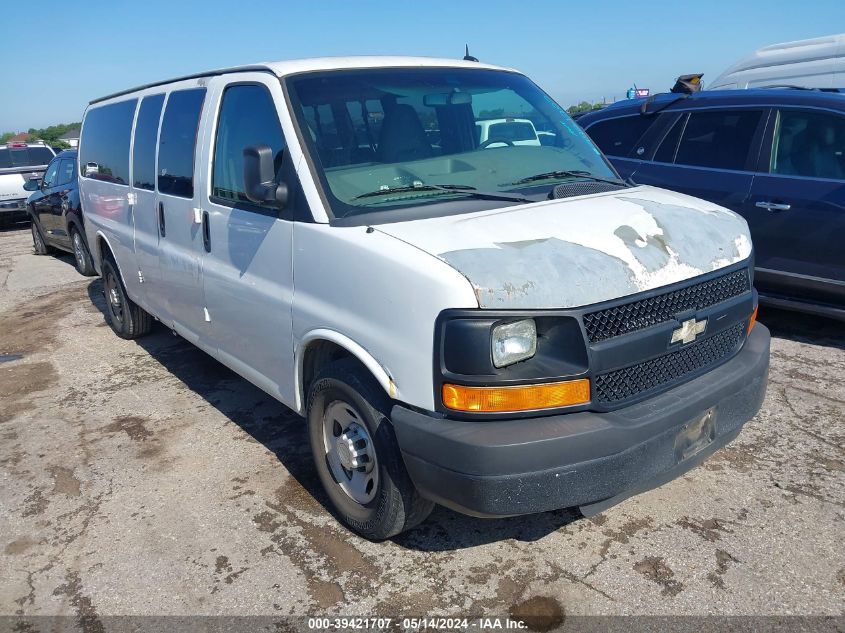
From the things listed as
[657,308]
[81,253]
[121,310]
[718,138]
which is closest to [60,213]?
[81,253]

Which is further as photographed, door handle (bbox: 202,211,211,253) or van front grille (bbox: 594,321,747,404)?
door handle (bbox: 202,211,211,253)

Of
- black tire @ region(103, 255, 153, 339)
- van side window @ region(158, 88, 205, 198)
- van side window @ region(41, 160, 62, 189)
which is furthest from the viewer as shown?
van side window @ region(41, 160, 62, 189)

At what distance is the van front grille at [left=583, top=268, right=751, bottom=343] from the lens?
273cm

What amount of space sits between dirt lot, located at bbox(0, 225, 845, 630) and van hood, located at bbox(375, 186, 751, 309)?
1.19m

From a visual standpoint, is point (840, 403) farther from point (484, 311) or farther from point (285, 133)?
point (285, 133)

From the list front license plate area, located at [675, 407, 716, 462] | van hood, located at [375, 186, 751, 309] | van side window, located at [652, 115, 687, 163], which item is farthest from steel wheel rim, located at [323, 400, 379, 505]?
van side window, located at [652, 115, 687, 163]

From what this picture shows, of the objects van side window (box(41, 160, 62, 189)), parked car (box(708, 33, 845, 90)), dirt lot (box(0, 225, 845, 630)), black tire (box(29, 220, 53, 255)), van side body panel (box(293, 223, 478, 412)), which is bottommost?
dirt lot (box(0, 225, 845, 630))

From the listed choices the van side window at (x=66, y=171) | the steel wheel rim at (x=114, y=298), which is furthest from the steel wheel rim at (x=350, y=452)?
the van side window at (x=66, y=171)

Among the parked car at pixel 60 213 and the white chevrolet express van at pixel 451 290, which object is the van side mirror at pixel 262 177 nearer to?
the white chevrolet express van at pixel 451 290

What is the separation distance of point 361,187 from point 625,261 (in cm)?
123

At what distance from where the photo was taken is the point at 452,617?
2.86 meters

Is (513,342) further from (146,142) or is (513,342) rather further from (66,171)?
(66,171)

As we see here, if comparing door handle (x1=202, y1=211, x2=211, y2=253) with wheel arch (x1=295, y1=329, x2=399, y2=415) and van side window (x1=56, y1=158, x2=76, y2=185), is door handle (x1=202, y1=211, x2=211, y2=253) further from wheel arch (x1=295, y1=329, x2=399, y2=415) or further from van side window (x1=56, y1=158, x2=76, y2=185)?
van side window (x1=56, y1=158, x2=76, y2=185)

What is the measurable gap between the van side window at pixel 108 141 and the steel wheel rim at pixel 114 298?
945 millimetres
